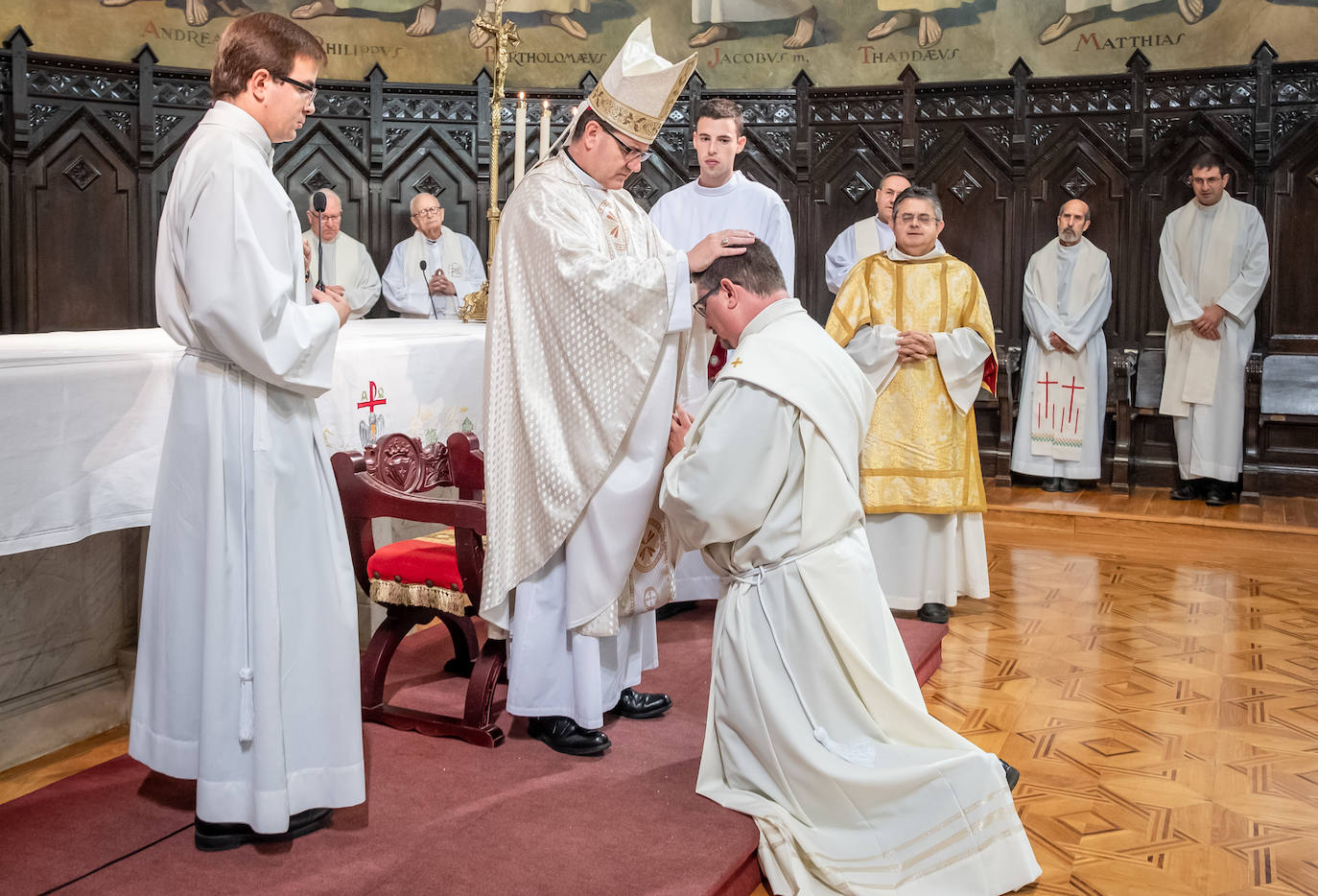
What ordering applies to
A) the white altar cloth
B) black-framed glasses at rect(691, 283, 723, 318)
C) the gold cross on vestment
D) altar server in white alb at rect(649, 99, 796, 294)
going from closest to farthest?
the white altar cloth < black-framed glasses at rect(691, 283, 723, 318) < the gold cross on vestment < altar server in white alb at rect(649, 99, 796, 294)

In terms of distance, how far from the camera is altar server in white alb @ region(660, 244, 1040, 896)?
109 inches

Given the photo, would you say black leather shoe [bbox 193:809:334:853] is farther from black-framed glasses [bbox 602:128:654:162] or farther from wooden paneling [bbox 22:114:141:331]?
wooden paneling [bbox 22:114:141:331]

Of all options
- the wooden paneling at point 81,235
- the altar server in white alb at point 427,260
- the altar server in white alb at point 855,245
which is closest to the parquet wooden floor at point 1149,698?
the altar server in white alb at point 855,245

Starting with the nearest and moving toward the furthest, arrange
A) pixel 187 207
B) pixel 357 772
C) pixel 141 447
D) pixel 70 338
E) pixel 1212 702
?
pixel 187 207
pixel 357 772
pixel 141 447
pixel 70 338
pixel 1212 702

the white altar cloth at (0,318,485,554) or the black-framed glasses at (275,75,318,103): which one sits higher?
the black-framed glasses at (275,75,318,103)

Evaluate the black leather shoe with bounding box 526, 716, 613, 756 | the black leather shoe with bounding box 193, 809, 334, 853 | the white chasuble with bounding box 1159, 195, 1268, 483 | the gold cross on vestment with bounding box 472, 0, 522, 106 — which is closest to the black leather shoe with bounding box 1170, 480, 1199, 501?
the white chasuble with bounding box 1159, 195, 1268, 483

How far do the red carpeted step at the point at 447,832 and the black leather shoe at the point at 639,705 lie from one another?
0.29 ft

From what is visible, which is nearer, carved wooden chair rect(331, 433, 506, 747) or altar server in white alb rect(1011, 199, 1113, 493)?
carved wooden chair rect(331, 433, 506, 747)

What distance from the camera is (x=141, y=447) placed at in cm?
334

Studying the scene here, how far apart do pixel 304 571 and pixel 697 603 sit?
273cm

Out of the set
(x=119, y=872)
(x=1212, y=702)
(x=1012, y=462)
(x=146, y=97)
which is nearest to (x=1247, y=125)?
(x=1012, y=462)

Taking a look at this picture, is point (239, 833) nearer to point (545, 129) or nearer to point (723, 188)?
point (545, 129)

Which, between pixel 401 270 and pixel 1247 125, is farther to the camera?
pixel 401 270

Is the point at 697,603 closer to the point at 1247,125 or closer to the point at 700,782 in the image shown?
the point at 700,782
